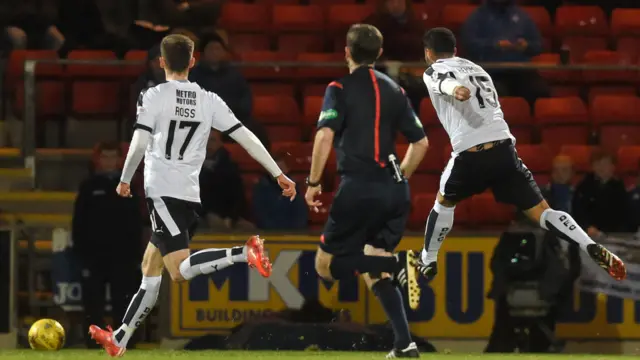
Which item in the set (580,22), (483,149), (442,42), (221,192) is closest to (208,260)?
(483,149)

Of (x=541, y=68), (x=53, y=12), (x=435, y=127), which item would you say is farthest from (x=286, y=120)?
(x=53, y=12)

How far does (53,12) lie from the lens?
14461 mm

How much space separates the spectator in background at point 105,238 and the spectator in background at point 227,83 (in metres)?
0.98

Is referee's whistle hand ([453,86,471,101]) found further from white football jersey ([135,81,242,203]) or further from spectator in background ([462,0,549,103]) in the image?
spectator in background ([462,0,549,103])

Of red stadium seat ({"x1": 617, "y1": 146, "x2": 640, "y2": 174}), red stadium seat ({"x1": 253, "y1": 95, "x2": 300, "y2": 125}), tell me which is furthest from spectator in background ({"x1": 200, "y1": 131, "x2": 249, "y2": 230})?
red stadium seat ({"x1": 617, "y1": 146, "x2": 640, "y2": 174})

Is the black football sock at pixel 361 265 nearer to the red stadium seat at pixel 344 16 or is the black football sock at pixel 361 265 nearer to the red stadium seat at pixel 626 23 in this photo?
the red stadium seat at pixel 344 16

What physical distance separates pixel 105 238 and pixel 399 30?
3.67m

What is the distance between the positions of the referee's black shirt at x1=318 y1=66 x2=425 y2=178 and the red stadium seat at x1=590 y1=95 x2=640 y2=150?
14.6 ft

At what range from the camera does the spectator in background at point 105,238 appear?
1136 cm

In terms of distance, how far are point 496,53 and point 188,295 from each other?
3.88m

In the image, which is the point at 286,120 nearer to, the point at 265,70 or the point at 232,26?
the point at 265,70

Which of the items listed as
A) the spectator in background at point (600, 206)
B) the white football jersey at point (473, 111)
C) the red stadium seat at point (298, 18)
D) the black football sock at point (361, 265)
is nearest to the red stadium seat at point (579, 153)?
the spectator in background at point (600, 206)

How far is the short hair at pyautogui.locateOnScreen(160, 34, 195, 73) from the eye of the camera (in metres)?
8.62

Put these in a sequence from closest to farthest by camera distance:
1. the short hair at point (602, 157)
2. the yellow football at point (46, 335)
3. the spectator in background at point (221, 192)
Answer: the yellow football at point (46, 335), the spectator in background at point (221, 192), the short hair at point (602, 157)
